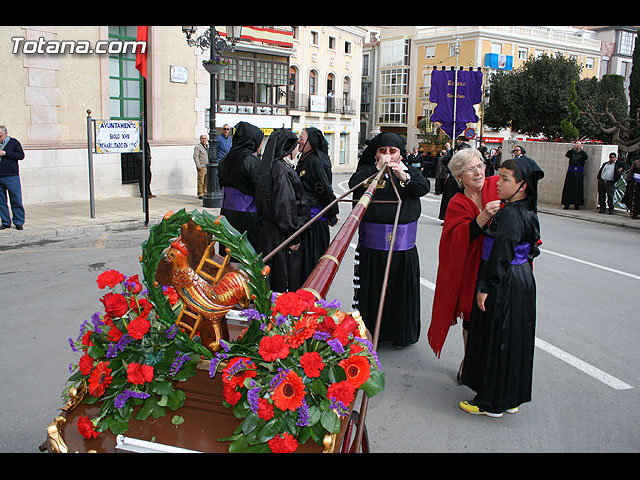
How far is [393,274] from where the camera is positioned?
5.59 meters

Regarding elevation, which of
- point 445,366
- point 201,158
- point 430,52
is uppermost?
point 430,52

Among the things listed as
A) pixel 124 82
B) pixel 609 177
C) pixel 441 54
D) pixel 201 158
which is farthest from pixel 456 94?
pixel 441 54

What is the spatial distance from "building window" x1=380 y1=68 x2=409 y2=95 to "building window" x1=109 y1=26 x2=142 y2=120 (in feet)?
162

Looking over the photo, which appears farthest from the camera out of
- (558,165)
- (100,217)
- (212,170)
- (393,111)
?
(393,111)

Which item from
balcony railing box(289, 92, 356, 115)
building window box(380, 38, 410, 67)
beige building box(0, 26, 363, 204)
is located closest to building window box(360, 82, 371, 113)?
building window box(380, 38, 410, 67)

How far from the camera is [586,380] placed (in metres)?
5.09

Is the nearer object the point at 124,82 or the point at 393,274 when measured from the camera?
the point at 393,274

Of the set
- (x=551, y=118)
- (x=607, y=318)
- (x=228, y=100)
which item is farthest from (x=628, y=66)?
(x=607, y=318)

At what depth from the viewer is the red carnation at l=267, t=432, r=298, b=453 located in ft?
6.95

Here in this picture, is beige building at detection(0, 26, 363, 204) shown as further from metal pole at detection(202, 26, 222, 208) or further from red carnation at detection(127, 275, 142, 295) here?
red carnation at detection(127, 275, 142, 295)

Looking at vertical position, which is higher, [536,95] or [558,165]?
[536,95]

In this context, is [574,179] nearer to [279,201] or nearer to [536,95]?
[279,201]

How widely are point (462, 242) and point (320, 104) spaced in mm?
45208

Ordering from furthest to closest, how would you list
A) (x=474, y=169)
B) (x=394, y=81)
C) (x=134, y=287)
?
(x=394, y=81) → (x=474, y=169) → (x=134, y=287)
